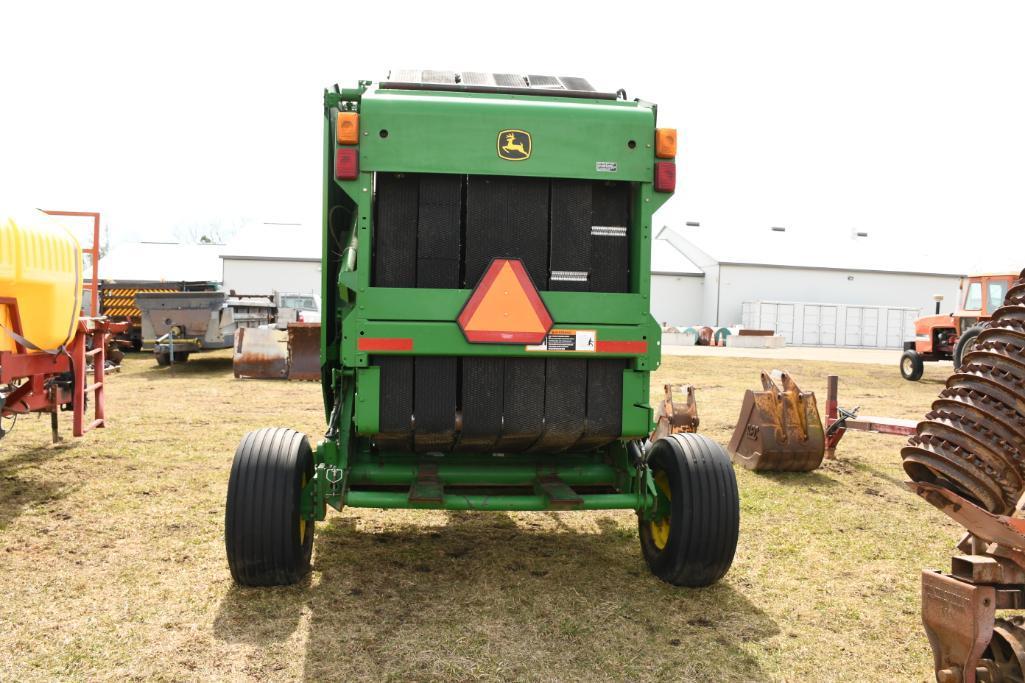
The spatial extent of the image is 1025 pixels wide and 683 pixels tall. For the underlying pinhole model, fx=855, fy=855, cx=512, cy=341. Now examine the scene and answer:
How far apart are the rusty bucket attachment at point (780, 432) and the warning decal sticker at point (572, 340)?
3.72 metres

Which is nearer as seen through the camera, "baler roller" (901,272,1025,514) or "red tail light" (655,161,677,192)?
"baler roller" (901,272,1025,514)

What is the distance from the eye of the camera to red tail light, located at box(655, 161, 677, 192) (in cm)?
425

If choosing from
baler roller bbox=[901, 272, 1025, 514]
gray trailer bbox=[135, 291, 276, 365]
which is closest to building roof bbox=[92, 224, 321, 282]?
gray trailer bbox=[135, 291, 276, 365]

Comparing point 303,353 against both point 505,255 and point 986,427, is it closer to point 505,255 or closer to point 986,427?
point 505,255

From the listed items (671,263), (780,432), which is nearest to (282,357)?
(780,432)

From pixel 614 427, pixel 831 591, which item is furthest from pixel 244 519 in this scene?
pixel 831 591

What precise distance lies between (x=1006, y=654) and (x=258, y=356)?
45.2 feet

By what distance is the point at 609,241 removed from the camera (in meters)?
4.43

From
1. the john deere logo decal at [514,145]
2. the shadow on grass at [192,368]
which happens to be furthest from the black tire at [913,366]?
the john deere logo decal at [514,145]

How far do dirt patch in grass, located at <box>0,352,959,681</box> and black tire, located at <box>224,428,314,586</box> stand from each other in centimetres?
15

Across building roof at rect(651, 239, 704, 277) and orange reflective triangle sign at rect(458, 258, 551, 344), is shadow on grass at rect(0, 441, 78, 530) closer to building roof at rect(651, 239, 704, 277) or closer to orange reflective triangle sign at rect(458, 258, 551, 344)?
orange reflective triangle sign at rect(458, 258, 551, 344)

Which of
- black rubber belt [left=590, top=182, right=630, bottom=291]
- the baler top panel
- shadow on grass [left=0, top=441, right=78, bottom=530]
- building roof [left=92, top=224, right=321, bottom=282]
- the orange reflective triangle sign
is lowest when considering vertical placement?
shadow on grass [left=0, top=441, right=78, bottom=530]

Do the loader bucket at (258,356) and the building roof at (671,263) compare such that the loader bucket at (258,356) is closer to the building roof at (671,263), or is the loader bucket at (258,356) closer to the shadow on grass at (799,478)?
the shadow on grass at (799,478)

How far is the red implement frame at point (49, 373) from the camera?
6.15m
